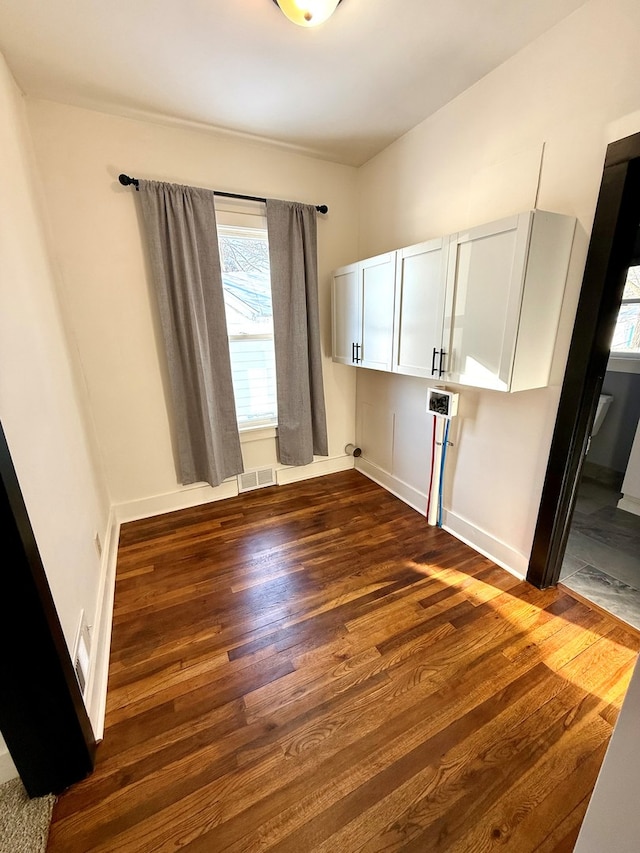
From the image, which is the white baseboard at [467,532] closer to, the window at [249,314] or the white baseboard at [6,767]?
the window at [249,314]

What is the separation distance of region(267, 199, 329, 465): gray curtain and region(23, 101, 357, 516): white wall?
210mm

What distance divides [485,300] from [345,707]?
1.91 m

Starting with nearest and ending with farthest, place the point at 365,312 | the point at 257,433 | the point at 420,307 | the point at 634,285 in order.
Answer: the point at 420,307, the point at 365,312, the point at 634,285, the point at 257,433

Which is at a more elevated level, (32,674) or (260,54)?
(260,54)

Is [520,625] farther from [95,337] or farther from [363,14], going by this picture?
[95,337]

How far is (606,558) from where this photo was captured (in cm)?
209

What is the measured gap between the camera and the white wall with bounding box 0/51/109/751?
3.53ft

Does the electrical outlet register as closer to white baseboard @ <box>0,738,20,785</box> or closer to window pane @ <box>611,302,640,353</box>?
window pane @ <box>611,302,640,353</box>

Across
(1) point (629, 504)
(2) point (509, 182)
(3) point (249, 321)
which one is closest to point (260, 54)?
(2) point (509, 182)

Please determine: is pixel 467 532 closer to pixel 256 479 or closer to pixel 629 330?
pixel 256 479

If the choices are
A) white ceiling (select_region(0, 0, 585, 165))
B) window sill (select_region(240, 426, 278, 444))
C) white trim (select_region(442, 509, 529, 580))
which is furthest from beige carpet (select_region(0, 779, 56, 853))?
white ceiling (select_region(0, 0, 585, 165))

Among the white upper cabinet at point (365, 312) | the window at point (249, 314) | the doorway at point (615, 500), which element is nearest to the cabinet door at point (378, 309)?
the white upper cabinet at point (365, 312)

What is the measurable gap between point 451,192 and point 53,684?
293cm

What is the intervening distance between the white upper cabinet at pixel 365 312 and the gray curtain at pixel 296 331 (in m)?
0.20
